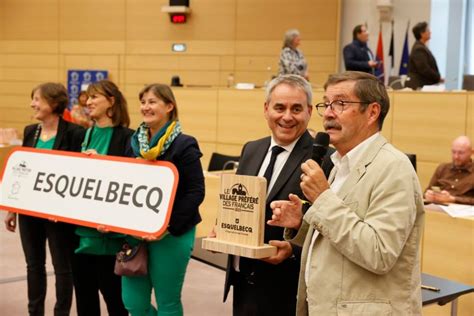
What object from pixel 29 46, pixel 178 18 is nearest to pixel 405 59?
pixel 178 18

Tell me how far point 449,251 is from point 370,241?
3.01 metres

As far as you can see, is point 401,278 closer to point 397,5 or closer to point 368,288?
point 368,288

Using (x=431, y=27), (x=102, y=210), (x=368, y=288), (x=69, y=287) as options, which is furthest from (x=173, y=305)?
(x=431, y=27)

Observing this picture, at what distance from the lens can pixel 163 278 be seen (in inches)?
130

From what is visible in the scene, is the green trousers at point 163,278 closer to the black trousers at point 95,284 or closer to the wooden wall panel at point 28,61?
the black trousers at point 95,284

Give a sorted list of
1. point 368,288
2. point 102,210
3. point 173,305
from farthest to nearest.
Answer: point 102,210, point 173,305, point 368,288

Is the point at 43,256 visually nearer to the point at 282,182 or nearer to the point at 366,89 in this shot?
the point at 282,182

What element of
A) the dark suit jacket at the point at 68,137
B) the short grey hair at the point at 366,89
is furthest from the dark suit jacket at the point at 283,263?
the dark suit jacket at the point at 68,137

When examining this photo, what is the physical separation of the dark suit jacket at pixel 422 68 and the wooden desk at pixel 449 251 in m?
4.38

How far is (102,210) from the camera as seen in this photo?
3578 millimetres

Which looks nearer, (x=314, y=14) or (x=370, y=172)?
(x=370, y=172)

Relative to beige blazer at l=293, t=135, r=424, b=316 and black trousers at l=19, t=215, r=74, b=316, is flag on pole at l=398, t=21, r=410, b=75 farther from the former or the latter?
beige blazer at l=293, t=135, r=424, b=316

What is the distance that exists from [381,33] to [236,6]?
9.29 feet

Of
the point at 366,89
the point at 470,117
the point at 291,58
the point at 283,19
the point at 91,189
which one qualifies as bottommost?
the point at 91,189
